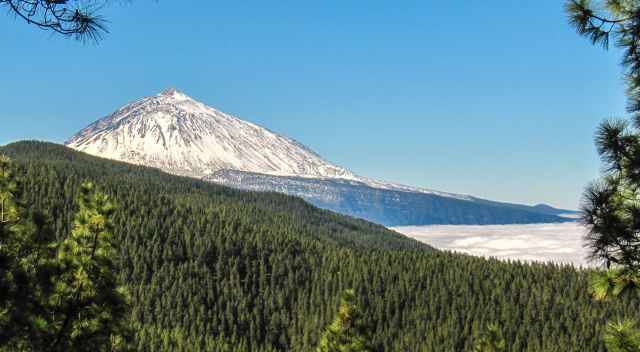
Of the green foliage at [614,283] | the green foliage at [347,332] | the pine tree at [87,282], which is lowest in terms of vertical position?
the green foliage at [347,332]

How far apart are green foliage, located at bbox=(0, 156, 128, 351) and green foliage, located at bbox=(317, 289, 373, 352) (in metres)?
24.5

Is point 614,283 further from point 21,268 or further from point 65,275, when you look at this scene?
point 65,275

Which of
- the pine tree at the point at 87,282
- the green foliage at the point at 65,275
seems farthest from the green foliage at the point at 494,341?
the pine tree at the point at 87,282

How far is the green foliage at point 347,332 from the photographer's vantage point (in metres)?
44.0

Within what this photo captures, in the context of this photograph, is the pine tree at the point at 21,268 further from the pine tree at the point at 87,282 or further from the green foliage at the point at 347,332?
the green foliage at the point at 347,332

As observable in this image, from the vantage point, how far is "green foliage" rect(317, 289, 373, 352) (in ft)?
144

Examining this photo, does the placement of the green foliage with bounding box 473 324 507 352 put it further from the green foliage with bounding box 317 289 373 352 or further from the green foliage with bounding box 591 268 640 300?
the green foliage with bounding box 591 268 640 300

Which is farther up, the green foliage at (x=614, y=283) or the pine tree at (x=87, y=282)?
the green foliage at (x=614, y=283)

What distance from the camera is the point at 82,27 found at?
1217cm

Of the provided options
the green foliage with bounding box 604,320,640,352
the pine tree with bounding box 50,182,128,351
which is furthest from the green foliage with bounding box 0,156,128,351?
the green foliage with bounding box 604,320,640,352

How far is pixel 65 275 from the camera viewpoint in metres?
20.2

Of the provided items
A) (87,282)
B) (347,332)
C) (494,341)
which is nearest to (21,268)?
(87,282)

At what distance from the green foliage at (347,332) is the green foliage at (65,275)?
24497mm

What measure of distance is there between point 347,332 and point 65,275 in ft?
95.2
